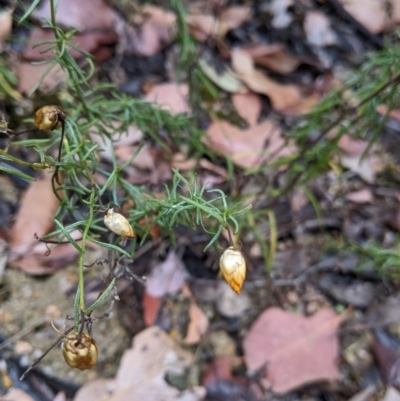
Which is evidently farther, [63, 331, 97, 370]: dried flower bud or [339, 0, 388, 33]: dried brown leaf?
[339, 0, 388, 33]: dried brown leaf

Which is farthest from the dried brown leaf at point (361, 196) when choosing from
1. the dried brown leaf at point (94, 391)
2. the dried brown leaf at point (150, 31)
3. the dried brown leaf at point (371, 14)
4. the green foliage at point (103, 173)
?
the dried brown leaf at point (94, 391)

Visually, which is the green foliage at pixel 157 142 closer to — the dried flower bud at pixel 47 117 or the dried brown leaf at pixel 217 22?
the dried flower bud at pixel 47 117

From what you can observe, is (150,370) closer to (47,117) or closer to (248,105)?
(47,117)

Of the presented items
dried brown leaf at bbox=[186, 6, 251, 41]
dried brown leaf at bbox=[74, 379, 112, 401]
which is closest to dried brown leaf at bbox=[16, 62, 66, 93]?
dried brown leaf at bbox=[186, 6, 251, 41]

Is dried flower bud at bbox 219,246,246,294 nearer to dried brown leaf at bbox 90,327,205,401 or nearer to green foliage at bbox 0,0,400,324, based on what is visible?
green foliage at bbox 0,0,400,324

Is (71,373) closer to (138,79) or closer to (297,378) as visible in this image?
(297,378)

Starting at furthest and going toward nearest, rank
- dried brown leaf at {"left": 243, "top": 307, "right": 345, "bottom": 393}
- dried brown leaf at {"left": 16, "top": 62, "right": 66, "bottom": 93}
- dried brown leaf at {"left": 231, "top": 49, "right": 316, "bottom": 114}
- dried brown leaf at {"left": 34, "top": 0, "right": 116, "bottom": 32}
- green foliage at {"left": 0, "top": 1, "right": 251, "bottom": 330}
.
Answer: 1. dried brown leaf at {"left": 231, "top": 49, "right": 316, "bottom": 114}
2. dried brown leaf at {"left": 34, "top": 0, "right": 116, "bottom": 32}
3. dried brown leaf at {"left": 16, "top": 62, "right": 66, "bottom": 93}
4. dried brown leaf at {"left": 243, "top": 307, "right": 345, "bottom": 393}
5. green foliage at {"left": 0, "top": 1, "right": 251, "bottom": 330}
